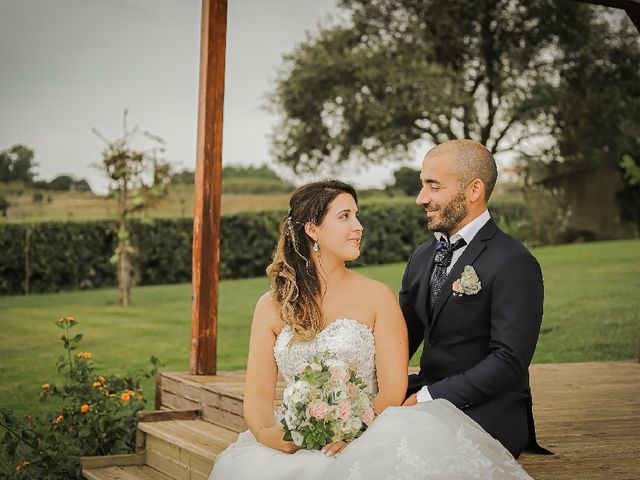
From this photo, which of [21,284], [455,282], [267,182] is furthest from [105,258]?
[455,282]

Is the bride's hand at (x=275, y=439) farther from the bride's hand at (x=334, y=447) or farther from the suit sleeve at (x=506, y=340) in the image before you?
→ the suit sleeve at (x=506, y=340)

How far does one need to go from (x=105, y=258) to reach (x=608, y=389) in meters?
8.68

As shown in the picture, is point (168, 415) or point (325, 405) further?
point (168, 415)

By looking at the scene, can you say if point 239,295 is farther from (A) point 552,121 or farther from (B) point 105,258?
(A) point 552,121

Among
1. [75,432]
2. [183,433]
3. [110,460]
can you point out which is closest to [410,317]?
[183,433]

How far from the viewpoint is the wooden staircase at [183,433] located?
5.27 metres

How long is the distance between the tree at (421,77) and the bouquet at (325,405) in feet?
41.1

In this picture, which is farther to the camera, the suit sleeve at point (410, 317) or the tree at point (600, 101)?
the tree at point (600, 101)

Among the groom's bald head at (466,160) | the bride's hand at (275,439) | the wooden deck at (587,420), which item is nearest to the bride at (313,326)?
the bride's hand at (275,439)

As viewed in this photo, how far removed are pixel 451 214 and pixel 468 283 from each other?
0.84 feet

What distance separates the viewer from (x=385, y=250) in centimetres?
1552

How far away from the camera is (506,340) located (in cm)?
346

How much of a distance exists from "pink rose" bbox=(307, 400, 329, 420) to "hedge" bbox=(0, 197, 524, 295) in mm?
9424

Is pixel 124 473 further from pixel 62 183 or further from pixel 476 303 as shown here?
pixel 62 183
